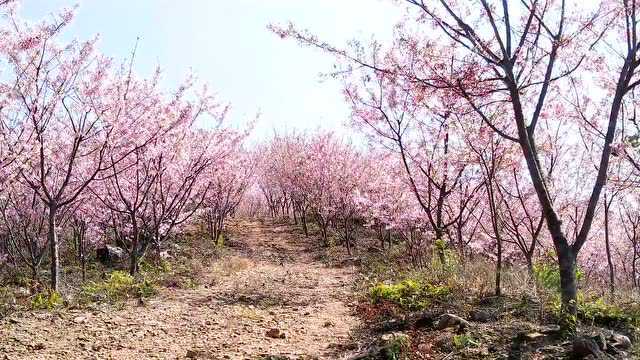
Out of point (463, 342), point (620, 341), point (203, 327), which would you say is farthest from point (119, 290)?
point (620, 341)

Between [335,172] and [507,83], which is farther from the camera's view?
[335,172]

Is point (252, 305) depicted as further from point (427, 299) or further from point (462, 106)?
point (462, 106)

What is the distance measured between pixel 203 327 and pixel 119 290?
2410mm

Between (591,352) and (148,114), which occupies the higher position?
(148,114)

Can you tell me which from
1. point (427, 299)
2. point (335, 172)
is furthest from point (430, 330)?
point (335, 172)

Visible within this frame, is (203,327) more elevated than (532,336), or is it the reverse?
(532,336)

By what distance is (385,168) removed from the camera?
16.9 metres

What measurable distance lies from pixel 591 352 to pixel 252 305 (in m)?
4.81

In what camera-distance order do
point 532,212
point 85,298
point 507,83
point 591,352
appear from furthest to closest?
point 532,212 → point 85,298 → point 507,83 → point 591,352

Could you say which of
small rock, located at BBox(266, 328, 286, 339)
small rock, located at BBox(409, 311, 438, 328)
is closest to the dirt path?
small rock, located at BBox(266, 328, 286, 339)

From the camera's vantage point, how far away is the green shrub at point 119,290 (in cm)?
748

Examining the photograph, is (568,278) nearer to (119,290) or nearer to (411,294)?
(411,294)

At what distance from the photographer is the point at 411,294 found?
23.0 ft

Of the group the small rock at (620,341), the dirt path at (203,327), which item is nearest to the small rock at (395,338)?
the dirt path at (203,327)
